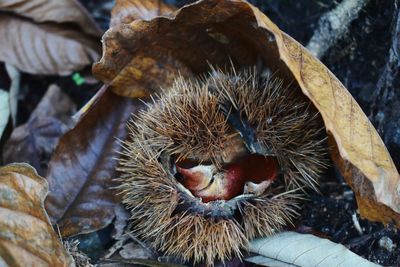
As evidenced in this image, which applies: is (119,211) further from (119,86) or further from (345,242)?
(345,242)

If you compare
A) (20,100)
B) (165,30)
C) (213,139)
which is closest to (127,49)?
(165,30)

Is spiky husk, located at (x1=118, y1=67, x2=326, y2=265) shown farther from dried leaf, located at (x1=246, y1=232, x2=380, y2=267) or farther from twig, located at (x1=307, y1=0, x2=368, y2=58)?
twig, located at (x1=307, y1=0, x2=368, y2=58)

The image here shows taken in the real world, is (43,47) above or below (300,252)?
above

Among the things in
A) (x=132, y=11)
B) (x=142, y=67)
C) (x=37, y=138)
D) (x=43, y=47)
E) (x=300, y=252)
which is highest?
(x=132, y=11)

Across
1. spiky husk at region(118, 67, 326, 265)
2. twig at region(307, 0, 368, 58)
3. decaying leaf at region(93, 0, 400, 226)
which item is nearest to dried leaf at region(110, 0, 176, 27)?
decaying leaf at region(93, 0, 400, 226)

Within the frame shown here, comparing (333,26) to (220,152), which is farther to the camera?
(333,26)

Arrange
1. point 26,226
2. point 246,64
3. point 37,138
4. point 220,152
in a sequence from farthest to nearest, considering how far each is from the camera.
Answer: point 37,138 → point 246,64 → point 220,152 → point 26,226

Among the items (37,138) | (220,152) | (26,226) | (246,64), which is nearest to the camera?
(26,226)

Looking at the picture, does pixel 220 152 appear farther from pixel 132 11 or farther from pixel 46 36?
pixel 46 36

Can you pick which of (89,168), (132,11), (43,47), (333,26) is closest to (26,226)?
(89,168)
